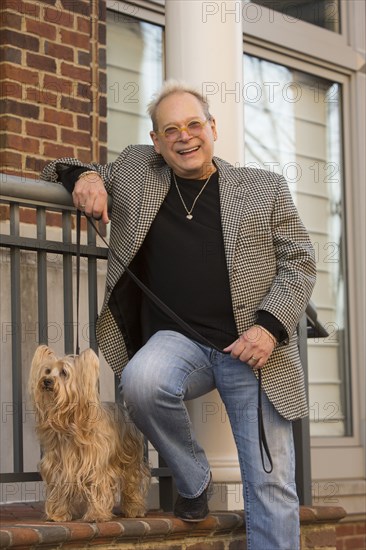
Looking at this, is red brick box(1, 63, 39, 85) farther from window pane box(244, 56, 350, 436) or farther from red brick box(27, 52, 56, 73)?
window pane box(244, 56, 350, 436)

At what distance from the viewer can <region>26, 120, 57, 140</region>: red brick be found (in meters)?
6.21

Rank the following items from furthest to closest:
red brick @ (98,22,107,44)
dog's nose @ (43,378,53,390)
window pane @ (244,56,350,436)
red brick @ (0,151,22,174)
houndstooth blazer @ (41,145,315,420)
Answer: window pane @ (244,56,350,436) < red brick @ (98,22,107,44) < red brick @ (0,151,22,174) < houndstooth blazer @ (41,145,315,420) < dog's nose @ (43,378,53,390)

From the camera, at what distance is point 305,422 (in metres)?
5.35

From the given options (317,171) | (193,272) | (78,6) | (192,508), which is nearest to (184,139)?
(193,272)

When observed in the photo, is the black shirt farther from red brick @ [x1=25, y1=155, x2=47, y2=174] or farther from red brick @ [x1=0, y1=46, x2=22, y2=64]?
red brick @ [x1=0, y1=46, x2=22, y2=64]

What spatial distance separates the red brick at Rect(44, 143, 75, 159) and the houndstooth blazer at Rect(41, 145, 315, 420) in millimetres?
1669


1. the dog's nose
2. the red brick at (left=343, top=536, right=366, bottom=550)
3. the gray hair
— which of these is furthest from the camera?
the red brick at (left=343, top=536, right=366, bottom=550)

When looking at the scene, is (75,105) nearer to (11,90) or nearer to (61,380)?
(11,90)

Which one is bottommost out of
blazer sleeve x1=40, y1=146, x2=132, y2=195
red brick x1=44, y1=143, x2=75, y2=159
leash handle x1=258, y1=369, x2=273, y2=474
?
leash handle x1=258, y1=369, x2=273, y2=474

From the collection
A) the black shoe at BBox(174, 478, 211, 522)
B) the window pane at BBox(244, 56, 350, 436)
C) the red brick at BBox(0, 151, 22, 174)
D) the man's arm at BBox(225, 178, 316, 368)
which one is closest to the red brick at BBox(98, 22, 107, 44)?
the red brick at BBox(0, 151, 22, 174)

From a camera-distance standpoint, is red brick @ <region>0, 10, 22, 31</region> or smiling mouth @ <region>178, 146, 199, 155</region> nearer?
smiling mouth @ <region>178, 146, 199, 155</region>

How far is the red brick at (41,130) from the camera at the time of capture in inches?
245

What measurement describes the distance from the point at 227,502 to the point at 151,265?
114 cm

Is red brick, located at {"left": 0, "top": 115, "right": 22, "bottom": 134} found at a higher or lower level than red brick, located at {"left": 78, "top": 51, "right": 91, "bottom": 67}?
lower
